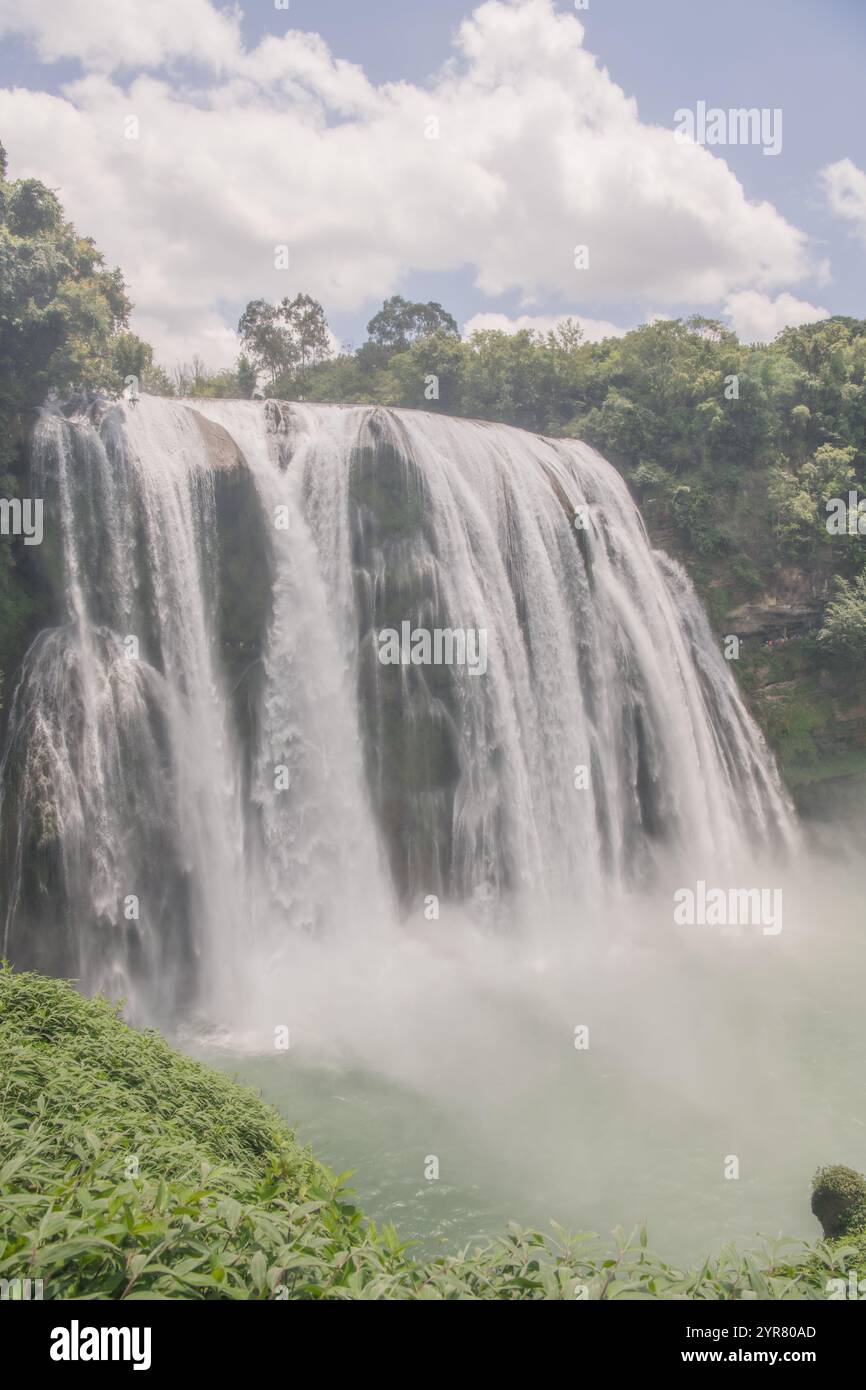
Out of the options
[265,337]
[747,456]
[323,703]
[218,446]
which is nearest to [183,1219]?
[323,703]

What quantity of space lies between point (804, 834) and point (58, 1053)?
20469mm

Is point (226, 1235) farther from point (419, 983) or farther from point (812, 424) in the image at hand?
point (812, 424)

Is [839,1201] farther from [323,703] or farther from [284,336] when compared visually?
[284,336]

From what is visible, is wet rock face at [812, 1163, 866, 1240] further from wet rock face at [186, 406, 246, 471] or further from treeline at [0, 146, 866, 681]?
treeline at [0, 146, 866, 681]

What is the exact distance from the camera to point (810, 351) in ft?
94.0

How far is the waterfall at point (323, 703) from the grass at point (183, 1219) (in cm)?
705

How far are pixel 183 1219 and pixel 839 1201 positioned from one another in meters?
8.00

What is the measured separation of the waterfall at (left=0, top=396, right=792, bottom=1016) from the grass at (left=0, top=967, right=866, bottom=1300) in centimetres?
705

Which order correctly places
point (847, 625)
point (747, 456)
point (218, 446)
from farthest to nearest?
1. point (747, 456)
2. point (847, 625)
3. point (218, 446)

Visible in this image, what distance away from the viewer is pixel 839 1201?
886cm
